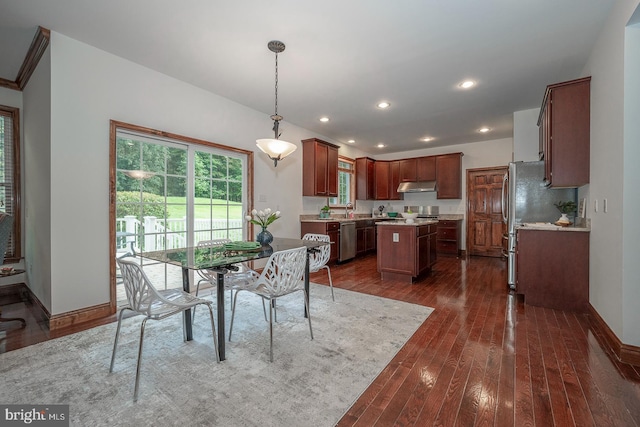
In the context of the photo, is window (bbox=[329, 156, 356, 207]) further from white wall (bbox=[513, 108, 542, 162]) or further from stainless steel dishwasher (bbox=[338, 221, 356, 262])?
white wall (bbox=[513, 108, 542, 162])

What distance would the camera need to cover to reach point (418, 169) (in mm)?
7039

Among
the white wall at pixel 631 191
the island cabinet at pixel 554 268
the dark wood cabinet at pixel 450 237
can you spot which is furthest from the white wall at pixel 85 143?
the dark wood cabinet at pixel 450 237

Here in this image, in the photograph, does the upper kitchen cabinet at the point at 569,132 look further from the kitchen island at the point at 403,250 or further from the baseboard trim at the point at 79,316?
the baseboard trim at the point at 79,316

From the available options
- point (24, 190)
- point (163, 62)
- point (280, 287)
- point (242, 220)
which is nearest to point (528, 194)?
point (280, 287)

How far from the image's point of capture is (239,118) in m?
4.25

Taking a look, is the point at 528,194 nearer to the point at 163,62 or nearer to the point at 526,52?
the point at 526,52

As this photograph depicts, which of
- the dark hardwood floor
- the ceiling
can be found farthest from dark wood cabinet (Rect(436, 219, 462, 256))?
the dark hardwood floor

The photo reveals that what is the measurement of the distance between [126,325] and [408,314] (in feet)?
9.09

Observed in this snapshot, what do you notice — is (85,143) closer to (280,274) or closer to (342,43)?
(280,274)

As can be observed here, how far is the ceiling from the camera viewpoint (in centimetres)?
223

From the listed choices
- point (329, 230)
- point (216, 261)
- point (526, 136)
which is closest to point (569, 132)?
point (526, 136)

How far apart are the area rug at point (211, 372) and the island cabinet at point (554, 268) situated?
1423mm

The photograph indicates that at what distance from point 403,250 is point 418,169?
3.58 m

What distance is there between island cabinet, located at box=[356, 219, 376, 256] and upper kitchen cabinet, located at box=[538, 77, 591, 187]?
11.7 ft
